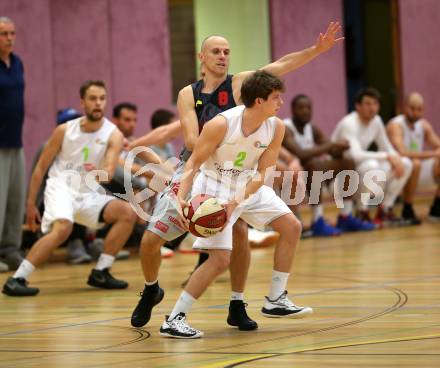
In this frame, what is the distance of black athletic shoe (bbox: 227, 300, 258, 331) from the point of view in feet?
19.2

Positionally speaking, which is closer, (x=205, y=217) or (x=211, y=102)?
(x=205, y=217)

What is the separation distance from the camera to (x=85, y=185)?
8609 millimetres

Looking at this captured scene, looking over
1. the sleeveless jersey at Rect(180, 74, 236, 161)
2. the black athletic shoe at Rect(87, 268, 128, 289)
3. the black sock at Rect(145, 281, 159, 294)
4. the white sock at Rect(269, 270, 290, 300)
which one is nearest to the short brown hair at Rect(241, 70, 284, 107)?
the sleeveless jersey at Rect(180, 74, 236, 161)

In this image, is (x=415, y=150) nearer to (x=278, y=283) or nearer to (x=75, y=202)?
(x=75, y=202)

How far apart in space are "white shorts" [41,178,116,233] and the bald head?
531 centimetres

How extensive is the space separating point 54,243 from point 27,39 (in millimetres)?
4016

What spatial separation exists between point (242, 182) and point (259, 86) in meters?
0.56

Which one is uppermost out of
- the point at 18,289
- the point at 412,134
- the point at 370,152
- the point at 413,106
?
the point at 413,106

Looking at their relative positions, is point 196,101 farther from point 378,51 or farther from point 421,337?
point 378,51

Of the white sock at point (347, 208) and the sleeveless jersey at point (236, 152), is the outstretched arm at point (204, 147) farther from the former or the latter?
the white sock at point (347, 208)

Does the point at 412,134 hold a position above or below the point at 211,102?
below

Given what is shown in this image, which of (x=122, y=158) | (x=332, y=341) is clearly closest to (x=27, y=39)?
(x=122, y=158)

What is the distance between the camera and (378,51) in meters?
19.3

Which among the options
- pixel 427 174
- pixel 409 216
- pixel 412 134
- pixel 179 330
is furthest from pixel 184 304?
pixel 427 174
